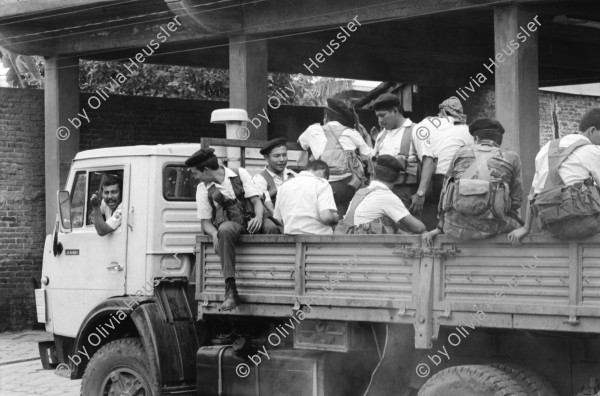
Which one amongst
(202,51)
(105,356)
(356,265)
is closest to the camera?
(356,265)

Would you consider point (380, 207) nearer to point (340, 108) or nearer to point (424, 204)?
point (424, 204)

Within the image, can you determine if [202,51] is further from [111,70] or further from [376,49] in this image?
[111,70]

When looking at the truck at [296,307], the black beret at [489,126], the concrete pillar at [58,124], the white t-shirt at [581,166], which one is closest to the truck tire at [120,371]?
the truck at [296,307]

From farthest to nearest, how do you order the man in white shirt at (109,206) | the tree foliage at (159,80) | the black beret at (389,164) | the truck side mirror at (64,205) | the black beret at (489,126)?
the tree foliage at (159,80), the truck side mirror at (64,205), the man in white shirt at (109,206), the black beret at (389,164), the black beret at (489,126)

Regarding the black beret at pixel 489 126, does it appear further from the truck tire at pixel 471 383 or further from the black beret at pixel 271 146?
the black beret at pixel 271 146

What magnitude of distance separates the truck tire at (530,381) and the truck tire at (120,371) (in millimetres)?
2953

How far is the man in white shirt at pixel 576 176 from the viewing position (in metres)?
5.61

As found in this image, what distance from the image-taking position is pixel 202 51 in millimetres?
16938

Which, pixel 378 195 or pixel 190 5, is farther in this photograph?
pixel 190 5

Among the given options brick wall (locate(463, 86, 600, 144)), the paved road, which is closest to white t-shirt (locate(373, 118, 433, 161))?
the paved road

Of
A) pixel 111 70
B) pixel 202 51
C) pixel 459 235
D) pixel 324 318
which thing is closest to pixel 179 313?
pixel 324 318

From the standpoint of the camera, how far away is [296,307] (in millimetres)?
7008

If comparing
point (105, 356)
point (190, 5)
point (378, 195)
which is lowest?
point (105, 356)

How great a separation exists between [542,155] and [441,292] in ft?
3.18
